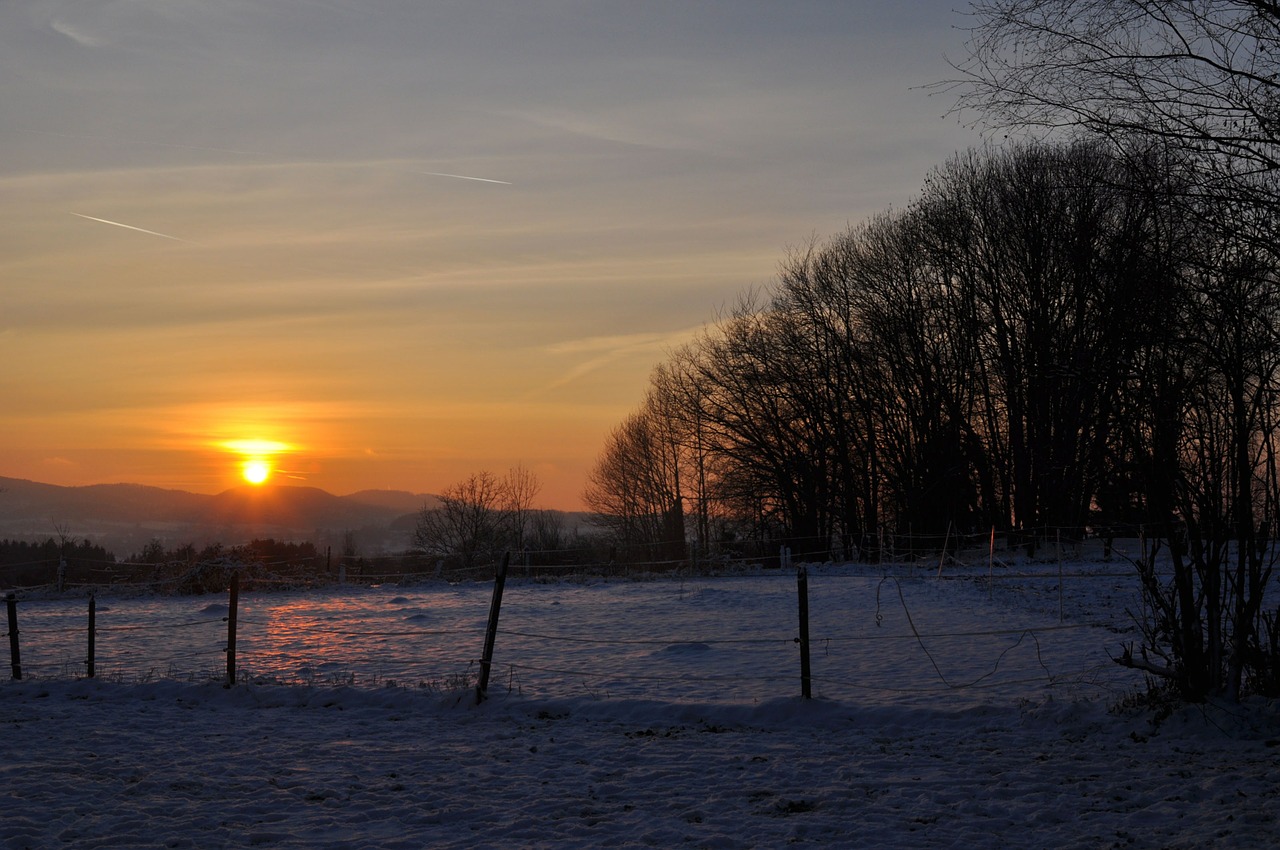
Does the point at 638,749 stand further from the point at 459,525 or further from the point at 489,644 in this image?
the point at 459,525

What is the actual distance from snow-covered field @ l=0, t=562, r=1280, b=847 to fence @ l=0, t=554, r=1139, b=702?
0.12m

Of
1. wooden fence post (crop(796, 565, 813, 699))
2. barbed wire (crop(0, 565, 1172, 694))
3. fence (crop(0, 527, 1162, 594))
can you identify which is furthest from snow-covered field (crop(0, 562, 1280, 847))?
fence (crop(0, 527, 1162, 594))

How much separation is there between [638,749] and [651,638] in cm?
866

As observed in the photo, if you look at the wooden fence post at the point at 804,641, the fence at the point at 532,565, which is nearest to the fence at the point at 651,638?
the wooden fence post at the point at 804,641

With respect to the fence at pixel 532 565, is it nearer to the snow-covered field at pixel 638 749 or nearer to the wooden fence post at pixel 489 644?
the snow-covered field at pixel 638 749

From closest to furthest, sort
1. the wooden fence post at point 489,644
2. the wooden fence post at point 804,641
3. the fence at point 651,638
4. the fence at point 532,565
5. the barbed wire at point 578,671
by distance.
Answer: the wooden fence post at point 804,641, the wooden fence post at point 489,644, the barbed wire at point 578,671, the fence at point 651,638, the fence at point 532,565

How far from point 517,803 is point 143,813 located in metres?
2.71

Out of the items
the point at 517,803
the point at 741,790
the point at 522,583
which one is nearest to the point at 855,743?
the point at 741,790

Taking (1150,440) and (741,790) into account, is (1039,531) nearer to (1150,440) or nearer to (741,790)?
(1150,440)

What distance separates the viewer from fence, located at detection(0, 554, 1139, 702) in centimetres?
1213

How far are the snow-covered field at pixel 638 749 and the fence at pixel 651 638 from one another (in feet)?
0.41

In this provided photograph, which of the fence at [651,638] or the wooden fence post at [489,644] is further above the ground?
the wooden fence post at [489,644]

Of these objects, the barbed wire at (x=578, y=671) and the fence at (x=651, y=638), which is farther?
the fence at (x=651, y=638)

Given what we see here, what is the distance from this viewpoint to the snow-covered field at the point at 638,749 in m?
6.63
